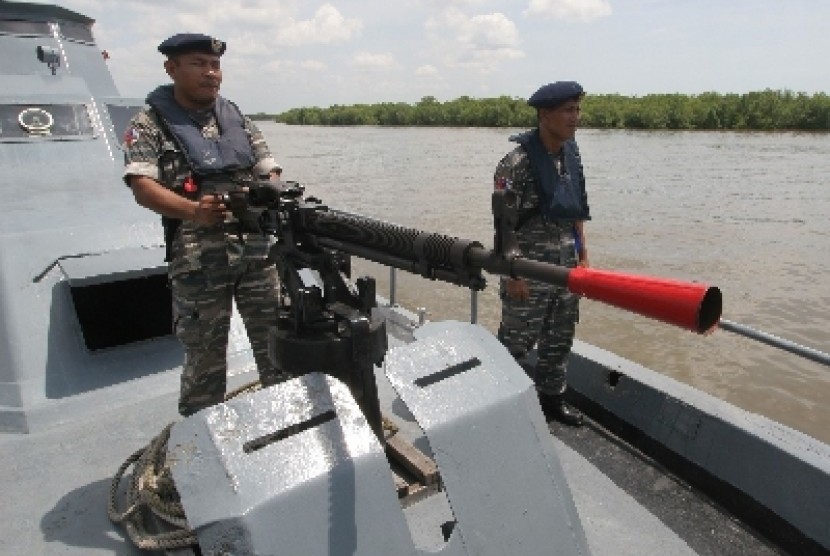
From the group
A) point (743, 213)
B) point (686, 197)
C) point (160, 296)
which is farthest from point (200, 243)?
point (686, 197)

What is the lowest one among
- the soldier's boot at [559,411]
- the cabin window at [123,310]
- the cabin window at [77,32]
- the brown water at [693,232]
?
the brown water at [693,232]

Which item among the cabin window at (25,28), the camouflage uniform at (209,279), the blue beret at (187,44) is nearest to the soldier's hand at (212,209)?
the camouflage uniform at (209,279)

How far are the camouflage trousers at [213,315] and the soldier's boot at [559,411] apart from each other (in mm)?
1616

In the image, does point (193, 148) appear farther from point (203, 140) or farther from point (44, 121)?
point (44, 121)

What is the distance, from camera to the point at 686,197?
16.5 meters

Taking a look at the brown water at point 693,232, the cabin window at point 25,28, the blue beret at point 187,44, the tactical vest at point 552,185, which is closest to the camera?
the blue beret at point 187,44

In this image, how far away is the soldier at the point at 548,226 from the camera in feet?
A: 11.4

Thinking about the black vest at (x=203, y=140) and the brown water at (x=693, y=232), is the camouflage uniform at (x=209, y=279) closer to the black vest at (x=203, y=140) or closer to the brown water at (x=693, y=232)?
the black vest at (x=203, y=140)

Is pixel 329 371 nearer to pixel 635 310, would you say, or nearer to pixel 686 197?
pixel 635 310

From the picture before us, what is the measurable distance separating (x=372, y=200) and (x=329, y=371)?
16.0 metres

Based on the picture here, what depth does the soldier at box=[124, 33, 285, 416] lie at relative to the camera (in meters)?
2.57

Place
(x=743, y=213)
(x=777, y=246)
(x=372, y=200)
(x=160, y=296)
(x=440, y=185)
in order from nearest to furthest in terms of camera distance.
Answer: (x=160, y=296) → (x=777, y=246) → (x=743, y=213) → (x=372, y=200) → (x=440, y=185)

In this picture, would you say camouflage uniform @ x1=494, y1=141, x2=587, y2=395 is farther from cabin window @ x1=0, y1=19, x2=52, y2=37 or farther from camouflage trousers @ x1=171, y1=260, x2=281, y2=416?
cabin window @ x1=0, y1=19, x2=52, y2=37

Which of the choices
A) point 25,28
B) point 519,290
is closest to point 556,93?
point 519,290
